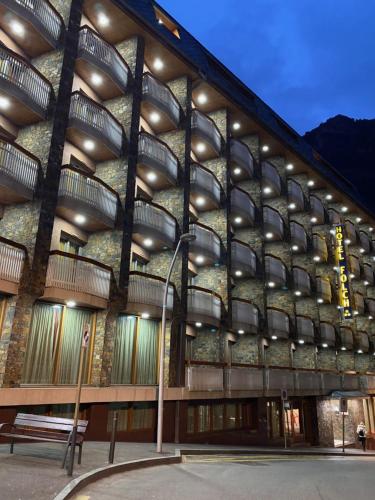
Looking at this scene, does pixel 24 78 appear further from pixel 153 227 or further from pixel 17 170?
pixel 153 227

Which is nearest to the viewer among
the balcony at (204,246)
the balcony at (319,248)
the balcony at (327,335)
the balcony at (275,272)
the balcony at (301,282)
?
the balcony at (204,246)

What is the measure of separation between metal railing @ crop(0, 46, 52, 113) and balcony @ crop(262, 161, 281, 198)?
20.2m

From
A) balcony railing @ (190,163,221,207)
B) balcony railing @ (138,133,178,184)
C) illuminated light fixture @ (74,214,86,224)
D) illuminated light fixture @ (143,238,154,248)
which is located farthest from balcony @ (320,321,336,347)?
illuminated light fixture @ (74,214,86,224)

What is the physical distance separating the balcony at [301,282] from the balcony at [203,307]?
12.4 metres

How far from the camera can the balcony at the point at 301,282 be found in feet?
113

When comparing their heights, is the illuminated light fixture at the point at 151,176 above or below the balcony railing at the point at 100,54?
below

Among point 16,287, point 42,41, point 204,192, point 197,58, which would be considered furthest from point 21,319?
point 197,58

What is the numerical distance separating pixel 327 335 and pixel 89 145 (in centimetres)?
2657

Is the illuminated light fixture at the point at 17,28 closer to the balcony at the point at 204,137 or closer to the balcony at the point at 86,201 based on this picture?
the balcony at the point at 86,201

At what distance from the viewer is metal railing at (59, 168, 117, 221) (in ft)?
55.7

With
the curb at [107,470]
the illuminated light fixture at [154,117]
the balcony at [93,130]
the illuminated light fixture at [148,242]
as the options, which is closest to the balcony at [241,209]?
the illuminated light fixture at [154,117]

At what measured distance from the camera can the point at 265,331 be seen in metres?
28.4

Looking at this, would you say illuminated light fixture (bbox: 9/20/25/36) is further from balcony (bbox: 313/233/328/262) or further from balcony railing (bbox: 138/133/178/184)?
balcony (bbox: 313/233/328/262)

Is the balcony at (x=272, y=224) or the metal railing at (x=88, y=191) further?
the balcony at (x=272, y=224)
